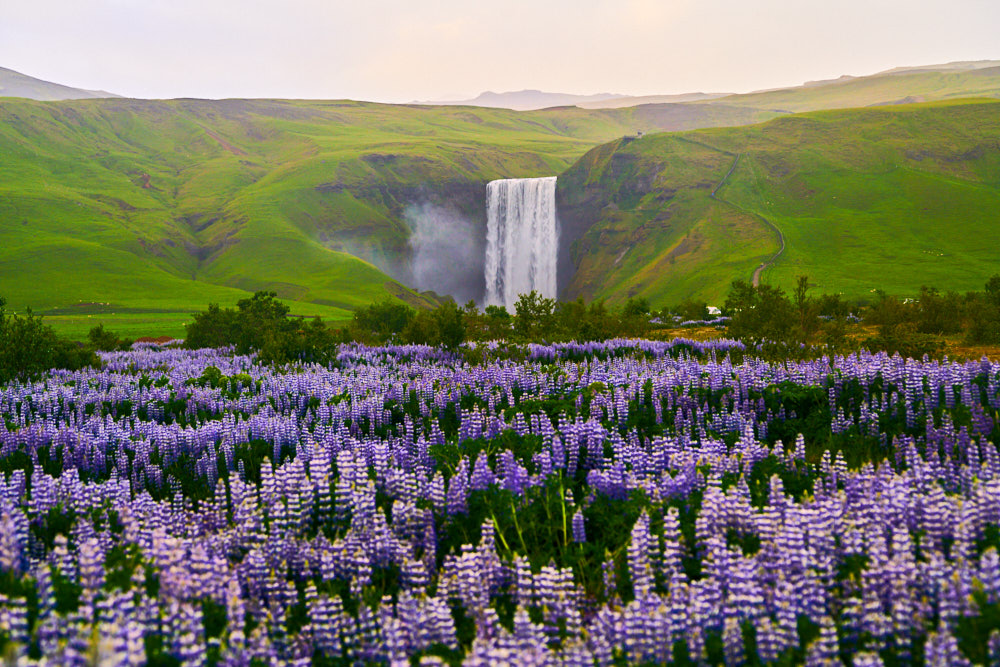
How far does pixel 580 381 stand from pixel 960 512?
290 inches

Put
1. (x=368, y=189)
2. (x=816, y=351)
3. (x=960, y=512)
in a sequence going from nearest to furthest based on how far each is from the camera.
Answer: (x=960, y=512), (x=816, y=351), (x=368, y=189)

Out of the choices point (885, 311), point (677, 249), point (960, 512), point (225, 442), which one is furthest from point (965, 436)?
point (677, 249)

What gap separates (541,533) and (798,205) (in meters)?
135

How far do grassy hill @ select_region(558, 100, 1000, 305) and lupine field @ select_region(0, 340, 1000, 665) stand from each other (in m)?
88.3

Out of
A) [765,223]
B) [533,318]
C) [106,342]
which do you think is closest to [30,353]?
[106,342]

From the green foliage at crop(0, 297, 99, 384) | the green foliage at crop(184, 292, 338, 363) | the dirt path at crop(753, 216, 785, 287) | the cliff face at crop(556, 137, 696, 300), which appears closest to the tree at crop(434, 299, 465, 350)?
the green foliage at crop(184, 292, 338, 363)

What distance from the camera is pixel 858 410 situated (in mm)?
10070

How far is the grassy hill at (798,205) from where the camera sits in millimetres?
106125

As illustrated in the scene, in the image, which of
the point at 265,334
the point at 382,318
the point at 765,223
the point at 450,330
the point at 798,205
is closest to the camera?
the point at 450,330

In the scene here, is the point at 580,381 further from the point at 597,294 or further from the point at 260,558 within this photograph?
the point at 597,294

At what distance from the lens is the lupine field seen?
3.96 metres

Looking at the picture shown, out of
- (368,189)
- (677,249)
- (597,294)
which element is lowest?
(597,294)

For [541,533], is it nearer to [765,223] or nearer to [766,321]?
[766,321]

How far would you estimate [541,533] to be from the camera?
612cm
